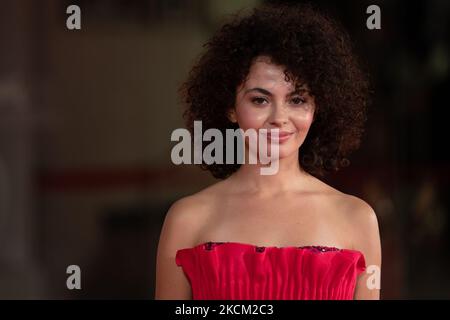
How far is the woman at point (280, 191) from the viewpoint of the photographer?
1623 mm

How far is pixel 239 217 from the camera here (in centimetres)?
167

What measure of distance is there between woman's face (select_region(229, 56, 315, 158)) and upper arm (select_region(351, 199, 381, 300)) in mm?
196

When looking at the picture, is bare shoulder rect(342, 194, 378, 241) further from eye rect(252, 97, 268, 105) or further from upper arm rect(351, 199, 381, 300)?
eye rect(252, 97, 268, 105)

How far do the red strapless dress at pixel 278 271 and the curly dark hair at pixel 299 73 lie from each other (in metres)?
0.23

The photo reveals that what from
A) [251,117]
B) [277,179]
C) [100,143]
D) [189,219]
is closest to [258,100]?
[251,117]

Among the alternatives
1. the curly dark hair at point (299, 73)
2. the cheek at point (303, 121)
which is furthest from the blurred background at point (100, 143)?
the cheek at point (303, 121)

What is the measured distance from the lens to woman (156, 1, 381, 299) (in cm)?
162

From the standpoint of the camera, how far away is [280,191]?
1.70 metres

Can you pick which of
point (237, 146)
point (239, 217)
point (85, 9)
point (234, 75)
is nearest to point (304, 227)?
point (239, 217)

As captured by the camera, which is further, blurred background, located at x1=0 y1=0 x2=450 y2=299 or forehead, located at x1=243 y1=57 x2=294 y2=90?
blurred background, located at x1=0 y1=0 x2=450 y2=299

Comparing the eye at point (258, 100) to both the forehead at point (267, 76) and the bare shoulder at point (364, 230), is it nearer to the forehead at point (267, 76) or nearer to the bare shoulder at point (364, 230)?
the forehead at point (267, 76)

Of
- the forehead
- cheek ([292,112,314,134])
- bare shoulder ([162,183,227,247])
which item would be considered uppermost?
the forehead

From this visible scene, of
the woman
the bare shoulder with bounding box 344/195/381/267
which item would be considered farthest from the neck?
the bare shoulder with bounding box 344/195/381/267
